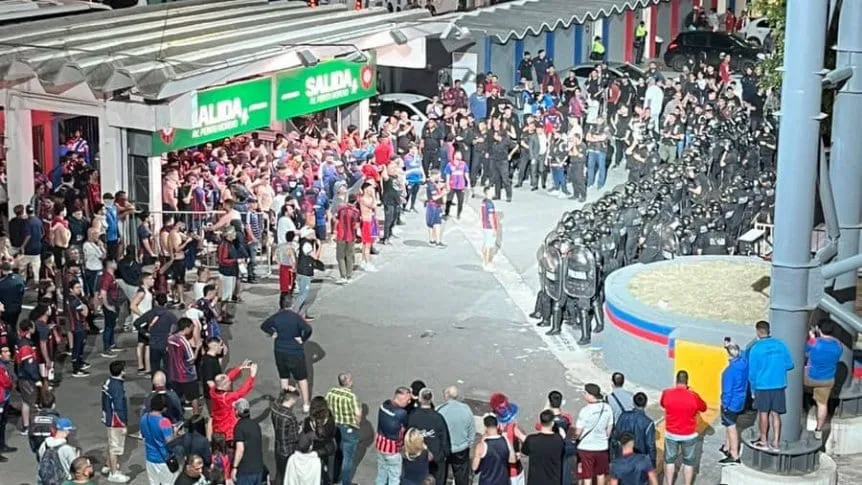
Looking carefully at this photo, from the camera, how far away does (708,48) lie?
151 feet

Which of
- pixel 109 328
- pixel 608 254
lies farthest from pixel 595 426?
pixel 109 328

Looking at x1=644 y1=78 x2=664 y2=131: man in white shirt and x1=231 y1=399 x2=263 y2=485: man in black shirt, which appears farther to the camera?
x1=644 y1=78 x2=664 y2=131: man in white shirt

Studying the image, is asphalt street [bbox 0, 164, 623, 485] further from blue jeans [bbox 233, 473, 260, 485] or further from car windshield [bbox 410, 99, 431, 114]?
car windshield [bbox 410, 99, 431, 114]

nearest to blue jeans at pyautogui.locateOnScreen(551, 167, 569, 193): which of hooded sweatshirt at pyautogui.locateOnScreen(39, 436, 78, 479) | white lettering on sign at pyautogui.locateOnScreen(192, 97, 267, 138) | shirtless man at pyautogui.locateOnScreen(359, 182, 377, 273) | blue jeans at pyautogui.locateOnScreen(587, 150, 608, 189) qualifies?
blue jeans at pyautogui.locateOnScreen(587, 150, 608, 189)

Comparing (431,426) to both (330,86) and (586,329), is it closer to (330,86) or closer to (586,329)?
(586,329)

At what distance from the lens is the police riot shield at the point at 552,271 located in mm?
20875

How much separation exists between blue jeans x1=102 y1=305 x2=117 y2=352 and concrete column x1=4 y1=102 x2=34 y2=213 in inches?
230

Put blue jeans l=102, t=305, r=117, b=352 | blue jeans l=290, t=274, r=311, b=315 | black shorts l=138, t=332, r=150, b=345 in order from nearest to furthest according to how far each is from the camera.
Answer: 1. black shorts l=138, t=332, r=150, b=345
2. blue jeans l=102, t=305, r=117, b=352
3. blue jeans l=290, t=274, r=311, b=315

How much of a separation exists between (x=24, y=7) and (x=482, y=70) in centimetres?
1075

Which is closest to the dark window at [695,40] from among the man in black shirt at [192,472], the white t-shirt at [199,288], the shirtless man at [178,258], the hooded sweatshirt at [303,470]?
the shirtless man at [178,258]

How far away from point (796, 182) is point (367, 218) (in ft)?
32.9

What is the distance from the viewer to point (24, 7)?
29984 millimetres

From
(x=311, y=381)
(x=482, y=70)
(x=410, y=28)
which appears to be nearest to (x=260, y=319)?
(x=311, y=381)

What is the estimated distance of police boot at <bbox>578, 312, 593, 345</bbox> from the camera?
20.9 m
